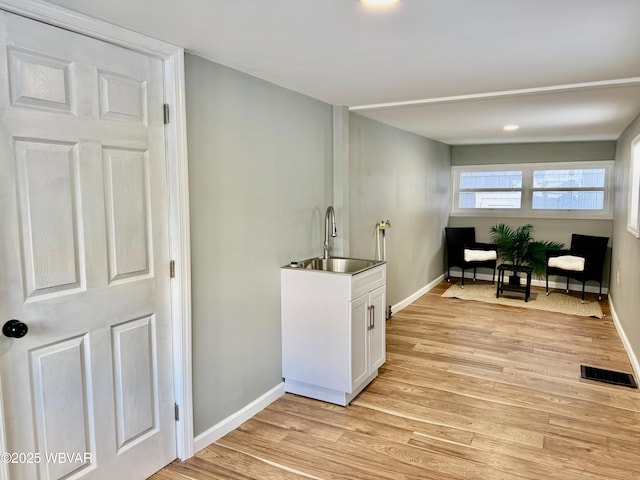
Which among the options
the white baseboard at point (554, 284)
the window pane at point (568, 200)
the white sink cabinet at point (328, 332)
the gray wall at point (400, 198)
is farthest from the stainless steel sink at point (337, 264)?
the window pane at point (568, 200)

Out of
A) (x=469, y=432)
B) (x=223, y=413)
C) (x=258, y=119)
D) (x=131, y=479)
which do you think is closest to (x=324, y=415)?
(x=223, y=413)

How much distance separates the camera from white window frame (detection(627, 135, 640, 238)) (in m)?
3.92

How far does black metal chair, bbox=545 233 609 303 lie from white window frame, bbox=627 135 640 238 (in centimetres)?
157

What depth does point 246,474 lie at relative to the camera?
2303mm

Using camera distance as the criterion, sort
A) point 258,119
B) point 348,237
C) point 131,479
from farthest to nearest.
A: point 348,237 → point 258,119 → point 131,479

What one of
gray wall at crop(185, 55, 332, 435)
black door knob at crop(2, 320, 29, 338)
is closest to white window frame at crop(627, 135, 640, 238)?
gray wall at crop(185, 55, 332, 435)

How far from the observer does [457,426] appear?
2773mm

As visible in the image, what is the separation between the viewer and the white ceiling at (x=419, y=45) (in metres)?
1.78

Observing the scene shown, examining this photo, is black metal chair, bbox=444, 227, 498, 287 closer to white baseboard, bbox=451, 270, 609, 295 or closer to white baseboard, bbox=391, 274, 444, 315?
white baseboard, bbox=451, 270, 609, 295

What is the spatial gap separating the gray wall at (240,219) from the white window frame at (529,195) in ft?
14.7

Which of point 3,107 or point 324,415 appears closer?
point 3,107

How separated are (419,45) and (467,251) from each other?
482cm

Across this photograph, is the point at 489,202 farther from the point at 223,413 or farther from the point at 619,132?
the point at 223,413

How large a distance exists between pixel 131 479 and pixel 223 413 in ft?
2.04
